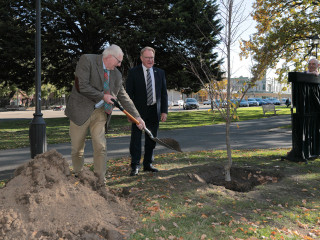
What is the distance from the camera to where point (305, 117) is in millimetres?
6301

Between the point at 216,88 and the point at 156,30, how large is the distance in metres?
13.4

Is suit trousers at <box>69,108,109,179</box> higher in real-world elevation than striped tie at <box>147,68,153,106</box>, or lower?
lower

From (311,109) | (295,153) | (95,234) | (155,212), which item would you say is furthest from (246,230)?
(311,109)

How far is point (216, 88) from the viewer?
519 cm

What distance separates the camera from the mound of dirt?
8.71 feet

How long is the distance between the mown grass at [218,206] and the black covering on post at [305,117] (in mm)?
804

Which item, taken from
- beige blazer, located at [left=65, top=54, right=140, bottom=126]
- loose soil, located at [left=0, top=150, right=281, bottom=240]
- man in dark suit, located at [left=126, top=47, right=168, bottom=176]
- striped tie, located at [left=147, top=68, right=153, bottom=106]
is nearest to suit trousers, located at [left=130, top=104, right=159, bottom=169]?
man in dark suit, located at [left=126, top=47, right=168, bottom=176]

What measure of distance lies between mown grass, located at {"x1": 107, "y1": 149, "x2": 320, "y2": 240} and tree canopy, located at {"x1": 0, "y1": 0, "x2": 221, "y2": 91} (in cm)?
1186

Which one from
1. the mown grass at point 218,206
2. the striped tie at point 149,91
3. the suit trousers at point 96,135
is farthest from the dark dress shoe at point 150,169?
the suit trousers at point 96,135

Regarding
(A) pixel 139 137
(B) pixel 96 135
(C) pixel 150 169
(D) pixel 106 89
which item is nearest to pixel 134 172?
(C) pixel 150 169

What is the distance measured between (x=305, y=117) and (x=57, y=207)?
5.38 meters

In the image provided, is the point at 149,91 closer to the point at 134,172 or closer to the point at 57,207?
the point at 134,172

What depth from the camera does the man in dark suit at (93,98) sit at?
3.97m

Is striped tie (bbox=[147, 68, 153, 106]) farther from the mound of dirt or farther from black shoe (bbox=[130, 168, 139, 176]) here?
the mound of dirt
